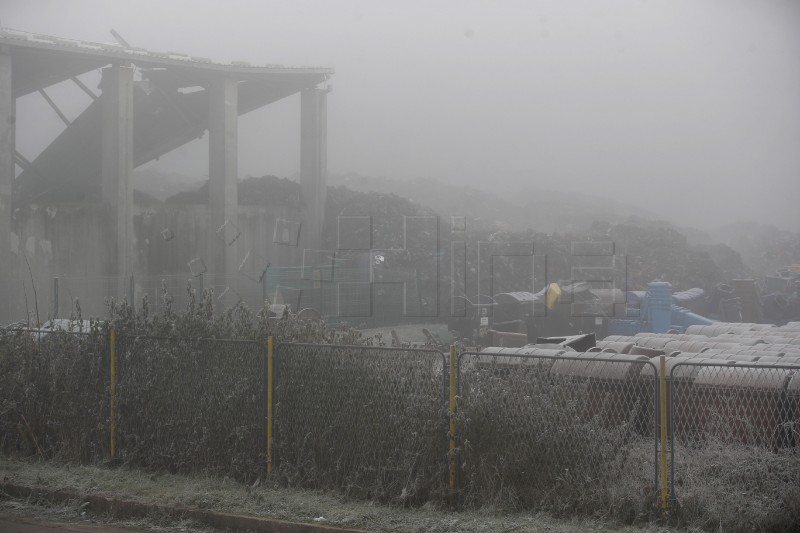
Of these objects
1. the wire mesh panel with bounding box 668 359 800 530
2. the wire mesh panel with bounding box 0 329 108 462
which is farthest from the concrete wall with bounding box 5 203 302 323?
the wire mesh panel with bounding box 668 359 800 530

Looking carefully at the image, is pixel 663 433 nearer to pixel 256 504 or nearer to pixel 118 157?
pixel 256 504

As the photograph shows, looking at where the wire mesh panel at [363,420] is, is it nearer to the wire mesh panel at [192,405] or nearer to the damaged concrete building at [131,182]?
the wire mesh panel at [192,405]

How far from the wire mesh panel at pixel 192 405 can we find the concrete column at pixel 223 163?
971 inches

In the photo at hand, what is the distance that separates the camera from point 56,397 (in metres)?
9.61

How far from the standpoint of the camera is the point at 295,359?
27.7 ft

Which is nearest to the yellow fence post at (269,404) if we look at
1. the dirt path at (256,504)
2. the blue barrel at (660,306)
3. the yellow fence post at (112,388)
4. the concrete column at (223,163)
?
the dirt path at (256,504)

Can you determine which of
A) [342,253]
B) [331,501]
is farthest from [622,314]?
[331,501]

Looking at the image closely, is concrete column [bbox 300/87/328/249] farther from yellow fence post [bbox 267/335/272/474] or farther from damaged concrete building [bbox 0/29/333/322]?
yellow fence post [bbox 267/335/272/474]

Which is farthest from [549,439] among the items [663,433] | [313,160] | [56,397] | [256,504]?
[313,160]

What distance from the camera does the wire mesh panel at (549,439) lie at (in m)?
7.05

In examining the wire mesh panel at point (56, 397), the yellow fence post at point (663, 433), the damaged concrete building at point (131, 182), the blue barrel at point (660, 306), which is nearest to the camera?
the yellow fence post at point (663, 433)

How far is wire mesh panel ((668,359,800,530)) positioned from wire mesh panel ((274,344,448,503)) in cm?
219

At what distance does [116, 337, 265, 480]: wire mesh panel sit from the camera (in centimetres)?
852

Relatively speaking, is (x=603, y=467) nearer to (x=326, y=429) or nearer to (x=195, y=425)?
(x=326, y=429)
